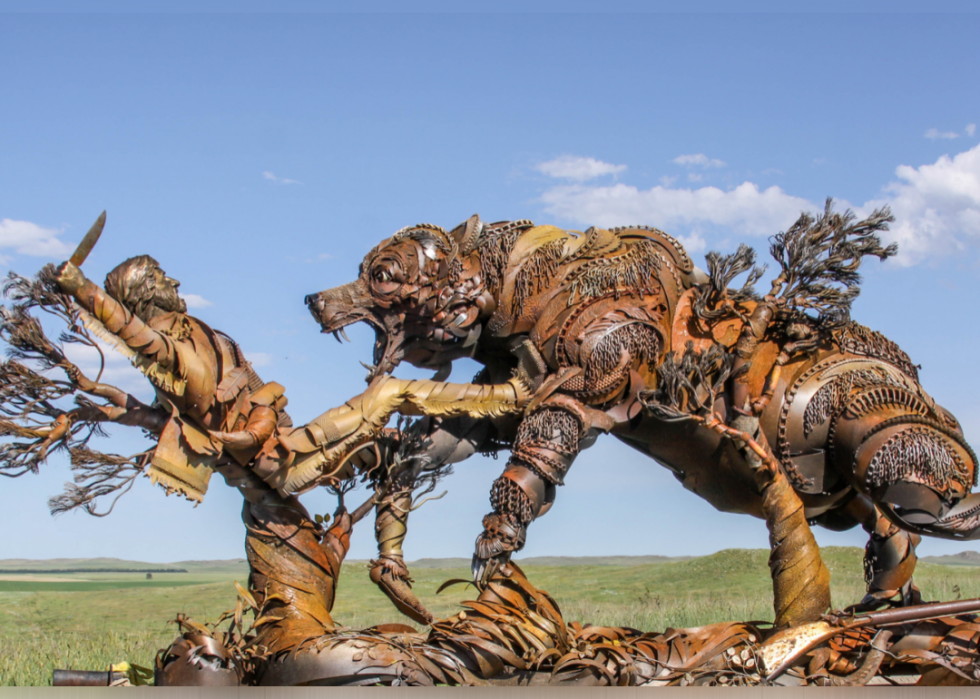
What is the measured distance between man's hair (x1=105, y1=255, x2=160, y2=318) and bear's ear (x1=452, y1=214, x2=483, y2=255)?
168 centimetres

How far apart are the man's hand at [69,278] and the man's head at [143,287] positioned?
14.5 inches

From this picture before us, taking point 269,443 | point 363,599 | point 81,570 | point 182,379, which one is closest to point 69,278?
point 182,379

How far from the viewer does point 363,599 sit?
909 cm

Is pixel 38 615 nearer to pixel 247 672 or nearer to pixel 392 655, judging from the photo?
pixel 247 672

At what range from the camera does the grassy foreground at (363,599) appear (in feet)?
21.7

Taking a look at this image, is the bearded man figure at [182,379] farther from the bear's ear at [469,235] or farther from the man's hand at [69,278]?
the bear's ear at [469,235]

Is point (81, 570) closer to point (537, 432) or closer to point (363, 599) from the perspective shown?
point (363, 599)

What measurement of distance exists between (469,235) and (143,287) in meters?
1.78

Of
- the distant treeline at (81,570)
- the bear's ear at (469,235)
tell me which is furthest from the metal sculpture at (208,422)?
the distant treeline at (81,570)

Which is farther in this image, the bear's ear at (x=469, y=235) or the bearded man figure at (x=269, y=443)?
the bear's ear at (x=469, y=235)

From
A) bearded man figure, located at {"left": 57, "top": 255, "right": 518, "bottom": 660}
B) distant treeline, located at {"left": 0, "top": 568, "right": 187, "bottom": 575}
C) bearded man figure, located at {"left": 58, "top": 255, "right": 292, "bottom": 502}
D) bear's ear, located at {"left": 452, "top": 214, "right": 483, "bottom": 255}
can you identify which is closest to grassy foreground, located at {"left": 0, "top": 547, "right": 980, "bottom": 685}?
distant treeline, located at {"left": 0, "top": 568, "right": 187, "bottom": 575}

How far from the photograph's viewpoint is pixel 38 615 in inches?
301

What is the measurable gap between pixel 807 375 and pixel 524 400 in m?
1.52

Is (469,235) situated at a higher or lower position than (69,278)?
higher
